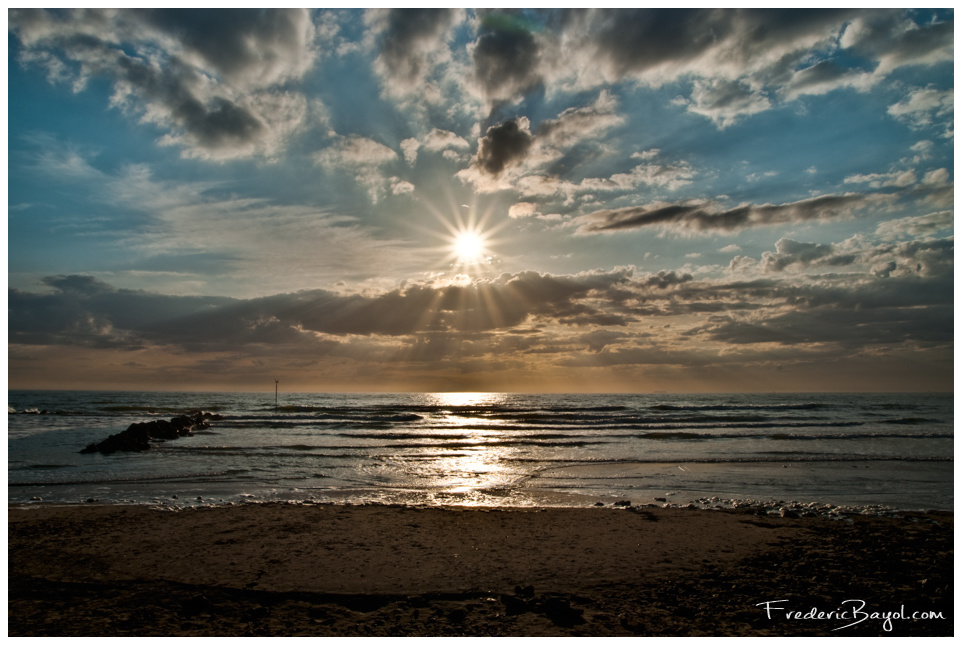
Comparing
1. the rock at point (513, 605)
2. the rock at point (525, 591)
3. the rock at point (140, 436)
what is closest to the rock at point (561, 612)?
the rock at point (513, 605)

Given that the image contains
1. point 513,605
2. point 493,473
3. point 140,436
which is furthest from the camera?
point 140,436

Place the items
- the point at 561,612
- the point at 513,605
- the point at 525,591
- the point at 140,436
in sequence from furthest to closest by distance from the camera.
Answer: the point at 140,436, the point at 525,591, the point at 513,605, the point at 561,612

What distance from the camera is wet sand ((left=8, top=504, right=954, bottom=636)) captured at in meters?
6.35

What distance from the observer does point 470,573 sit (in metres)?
8.00

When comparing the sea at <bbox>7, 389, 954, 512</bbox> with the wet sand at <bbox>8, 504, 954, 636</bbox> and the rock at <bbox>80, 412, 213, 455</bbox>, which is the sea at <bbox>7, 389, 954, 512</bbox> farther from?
the wet sand at <bbox>8, 504, 954, 636</bbox>

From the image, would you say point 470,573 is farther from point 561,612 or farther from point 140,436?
point 140,436

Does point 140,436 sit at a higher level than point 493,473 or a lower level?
higher

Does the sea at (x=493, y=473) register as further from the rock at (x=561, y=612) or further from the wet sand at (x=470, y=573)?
the rock at (x=561, y=612)

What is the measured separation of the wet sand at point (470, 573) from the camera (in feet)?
20.8

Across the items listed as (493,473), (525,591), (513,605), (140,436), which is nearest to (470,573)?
(525,591)

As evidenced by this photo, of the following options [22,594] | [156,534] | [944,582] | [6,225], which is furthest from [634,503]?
[6,225]

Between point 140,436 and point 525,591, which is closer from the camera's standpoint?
point 525,591

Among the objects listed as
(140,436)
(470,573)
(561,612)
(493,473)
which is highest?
(561,612)

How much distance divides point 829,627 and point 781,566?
2.06 m
